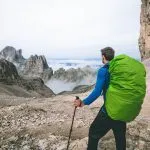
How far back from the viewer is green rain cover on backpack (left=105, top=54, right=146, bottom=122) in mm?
8914

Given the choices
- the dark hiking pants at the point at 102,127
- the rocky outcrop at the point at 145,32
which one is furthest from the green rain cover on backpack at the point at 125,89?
the rocky outcrop at the point at 145,32

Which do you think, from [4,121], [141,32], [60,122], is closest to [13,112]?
[4,121]

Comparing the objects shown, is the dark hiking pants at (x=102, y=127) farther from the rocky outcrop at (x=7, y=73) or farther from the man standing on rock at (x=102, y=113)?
the rocky outcrop at (x=7, y=73)

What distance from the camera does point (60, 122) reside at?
51.4 feet

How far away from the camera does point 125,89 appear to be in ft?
29.3

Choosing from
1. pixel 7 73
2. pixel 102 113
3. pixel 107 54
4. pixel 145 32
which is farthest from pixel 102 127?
pixel 7 73

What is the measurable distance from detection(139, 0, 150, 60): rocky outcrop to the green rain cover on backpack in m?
49.2

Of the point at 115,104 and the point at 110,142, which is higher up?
the point at 115,104

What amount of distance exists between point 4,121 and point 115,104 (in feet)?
26.4

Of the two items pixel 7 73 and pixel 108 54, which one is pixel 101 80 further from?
pixel 7 73

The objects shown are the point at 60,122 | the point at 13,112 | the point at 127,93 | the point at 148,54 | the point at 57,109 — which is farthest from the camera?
the point at 148,54

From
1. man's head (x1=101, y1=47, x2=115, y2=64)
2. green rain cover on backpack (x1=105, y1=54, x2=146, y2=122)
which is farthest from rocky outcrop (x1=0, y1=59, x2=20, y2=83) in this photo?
green rain cover on backpack (x1=105, y1=54, x2=146, y2=122)

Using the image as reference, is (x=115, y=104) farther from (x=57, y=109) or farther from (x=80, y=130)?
(x=57, y=109)

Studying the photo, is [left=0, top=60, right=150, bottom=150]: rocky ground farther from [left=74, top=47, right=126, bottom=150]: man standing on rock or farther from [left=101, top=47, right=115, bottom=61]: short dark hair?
[left=101, top=47, right=115, bottom=61]: short dark hair
